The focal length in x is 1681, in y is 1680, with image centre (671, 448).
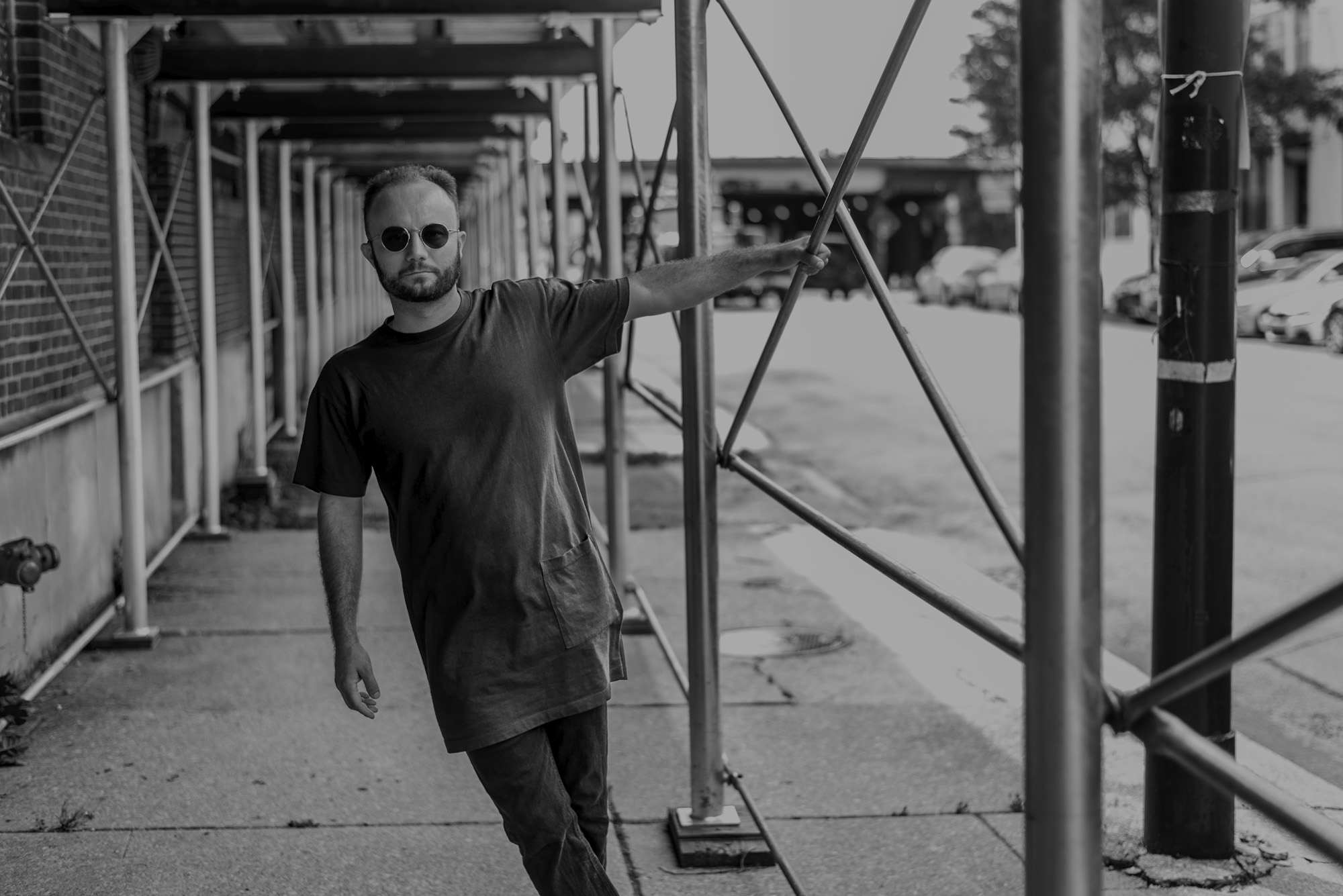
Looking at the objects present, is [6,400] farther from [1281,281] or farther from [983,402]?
[1281,281]

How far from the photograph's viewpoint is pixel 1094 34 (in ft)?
7.30

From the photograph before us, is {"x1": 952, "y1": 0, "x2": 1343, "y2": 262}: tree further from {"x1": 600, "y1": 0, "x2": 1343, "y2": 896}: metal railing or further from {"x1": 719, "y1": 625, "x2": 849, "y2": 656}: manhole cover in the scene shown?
{"x1": 600, "y1": 0, "x2": 1343, "y2": 896}: metal railing

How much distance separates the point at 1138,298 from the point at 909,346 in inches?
1241

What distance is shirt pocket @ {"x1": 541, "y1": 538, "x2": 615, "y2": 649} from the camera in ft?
11.1

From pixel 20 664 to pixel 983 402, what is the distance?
13.6 m

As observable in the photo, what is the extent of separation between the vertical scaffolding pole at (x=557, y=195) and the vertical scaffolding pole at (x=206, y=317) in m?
→ 1.96

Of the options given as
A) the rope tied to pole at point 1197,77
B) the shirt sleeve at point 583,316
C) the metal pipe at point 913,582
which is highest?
A: the rope tied to pole at point 1197,77

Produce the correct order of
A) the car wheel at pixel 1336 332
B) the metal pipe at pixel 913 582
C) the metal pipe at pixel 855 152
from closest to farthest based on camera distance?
the metal pipe at pixel 913 582 → the metal pipe at pixel 855 152 → the car wheel at pixel 1336 332

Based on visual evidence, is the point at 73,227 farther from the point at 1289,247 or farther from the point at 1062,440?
the point at 1289,247

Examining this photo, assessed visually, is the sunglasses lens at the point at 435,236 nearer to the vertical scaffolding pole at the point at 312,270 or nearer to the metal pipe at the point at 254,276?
the metal pipe at the point at 254,276

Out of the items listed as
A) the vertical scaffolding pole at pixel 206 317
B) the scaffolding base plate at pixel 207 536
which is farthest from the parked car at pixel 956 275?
the scaffolding base plate at pixel 207 536

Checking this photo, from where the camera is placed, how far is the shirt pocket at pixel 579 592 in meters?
3.40

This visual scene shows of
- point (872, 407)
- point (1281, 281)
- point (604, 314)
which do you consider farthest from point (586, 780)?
point (1281, 281)

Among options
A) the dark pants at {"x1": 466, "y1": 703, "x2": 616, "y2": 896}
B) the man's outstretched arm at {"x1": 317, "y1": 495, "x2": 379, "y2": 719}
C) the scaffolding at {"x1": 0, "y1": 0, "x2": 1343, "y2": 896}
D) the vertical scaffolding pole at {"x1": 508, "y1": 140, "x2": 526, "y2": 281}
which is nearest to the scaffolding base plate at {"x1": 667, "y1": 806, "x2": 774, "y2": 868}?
the scaffolding at {"x1": 0, "y1": 0, "x2": 1343, "y2": 896}
